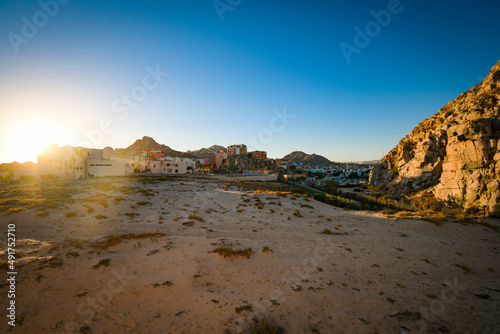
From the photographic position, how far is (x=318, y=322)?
4812 millimetres

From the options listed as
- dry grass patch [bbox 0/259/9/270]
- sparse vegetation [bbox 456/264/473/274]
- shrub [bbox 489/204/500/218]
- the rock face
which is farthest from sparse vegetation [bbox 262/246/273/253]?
the rock face

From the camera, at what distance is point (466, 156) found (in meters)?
24.3

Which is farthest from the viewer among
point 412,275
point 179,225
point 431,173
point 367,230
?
point 431,173

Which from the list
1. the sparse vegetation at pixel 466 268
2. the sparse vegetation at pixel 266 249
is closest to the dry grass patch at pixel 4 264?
the sparse vegetation at pixel 266 249

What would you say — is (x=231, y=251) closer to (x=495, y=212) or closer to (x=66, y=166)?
(x=495, y=212)

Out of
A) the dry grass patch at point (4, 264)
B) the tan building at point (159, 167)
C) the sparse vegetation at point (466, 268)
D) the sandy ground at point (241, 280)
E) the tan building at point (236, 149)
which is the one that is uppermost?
the tan building at point (236, 149)

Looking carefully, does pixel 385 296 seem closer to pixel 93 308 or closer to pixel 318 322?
pixel 318 322

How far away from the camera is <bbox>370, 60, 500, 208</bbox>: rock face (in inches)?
855

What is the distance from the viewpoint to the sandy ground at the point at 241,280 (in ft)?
15.7

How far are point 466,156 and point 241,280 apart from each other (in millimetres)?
33611

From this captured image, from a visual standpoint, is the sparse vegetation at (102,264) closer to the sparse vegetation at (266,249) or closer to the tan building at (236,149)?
the sparse vegetation at (266,249)

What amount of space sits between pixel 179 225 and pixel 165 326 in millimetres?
7778

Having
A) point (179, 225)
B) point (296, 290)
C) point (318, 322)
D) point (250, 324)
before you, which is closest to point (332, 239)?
point (296, 290)

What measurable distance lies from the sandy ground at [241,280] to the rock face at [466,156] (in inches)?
585
